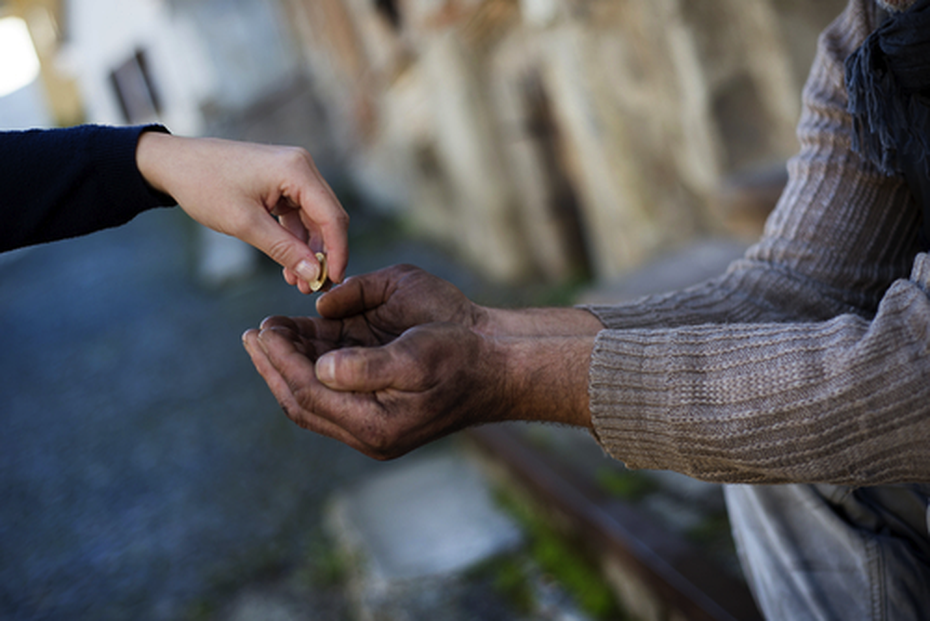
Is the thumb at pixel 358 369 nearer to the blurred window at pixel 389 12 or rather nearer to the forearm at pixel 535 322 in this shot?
the forearm at pixel 535 322

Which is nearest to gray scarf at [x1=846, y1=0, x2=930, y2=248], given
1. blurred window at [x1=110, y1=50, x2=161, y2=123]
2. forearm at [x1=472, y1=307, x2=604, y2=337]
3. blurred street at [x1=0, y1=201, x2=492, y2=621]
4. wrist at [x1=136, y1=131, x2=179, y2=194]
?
forearm at [x1=472, y1=307, x2=604, y2=337]

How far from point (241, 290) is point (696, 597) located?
28.7ft

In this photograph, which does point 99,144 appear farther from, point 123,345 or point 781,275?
point 123,345

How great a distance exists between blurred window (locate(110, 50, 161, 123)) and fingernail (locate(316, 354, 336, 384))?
15629 millimetres

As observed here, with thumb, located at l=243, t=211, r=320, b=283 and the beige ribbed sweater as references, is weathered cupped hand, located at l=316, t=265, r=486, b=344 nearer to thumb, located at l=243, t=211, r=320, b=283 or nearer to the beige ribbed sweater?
thumb, located at l=243, t=211, r=320, b=283

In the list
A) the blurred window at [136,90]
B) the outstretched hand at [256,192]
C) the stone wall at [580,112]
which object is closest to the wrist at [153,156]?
the outstretched hand at [256,192]

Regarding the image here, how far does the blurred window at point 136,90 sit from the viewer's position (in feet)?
49.1

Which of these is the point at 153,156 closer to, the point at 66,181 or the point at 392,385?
the point at 66,181

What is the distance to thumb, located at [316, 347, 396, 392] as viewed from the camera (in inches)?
42.2

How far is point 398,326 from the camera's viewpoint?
4.59 ft

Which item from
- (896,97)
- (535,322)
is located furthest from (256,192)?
(896,97)

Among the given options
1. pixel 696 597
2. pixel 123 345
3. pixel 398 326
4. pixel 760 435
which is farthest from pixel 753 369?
pixel 123 345

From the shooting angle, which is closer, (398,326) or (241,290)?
(398,326)

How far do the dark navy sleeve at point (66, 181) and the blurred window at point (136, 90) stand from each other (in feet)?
49.6
